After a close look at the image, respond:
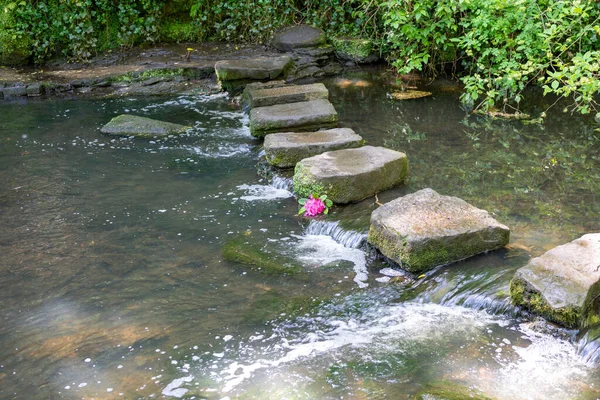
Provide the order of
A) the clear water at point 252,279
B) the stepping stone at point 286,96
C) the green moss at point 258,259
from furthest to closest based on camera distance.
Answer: the stepping stone at point 286,96 < the green moss at point 258,259 < the clear water at point 252,279

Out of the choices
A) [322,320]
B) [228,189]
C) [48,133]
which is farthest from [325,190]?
[48,133]

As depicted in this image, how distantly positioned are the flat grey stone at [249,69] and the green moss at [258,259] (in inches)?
196

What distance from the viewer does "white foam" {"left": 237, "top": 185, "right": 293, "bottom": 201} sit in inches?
252

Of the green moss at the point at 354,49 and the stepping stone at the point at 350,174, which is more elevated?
the green moss at the point at 354,49

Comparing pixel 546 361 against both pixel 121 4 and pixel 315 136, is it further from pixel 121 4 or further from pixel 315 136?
pixel 121 4

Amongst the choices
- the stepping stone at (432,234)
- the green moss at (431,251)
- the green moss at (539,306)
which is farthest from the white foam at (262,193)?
the green moss at (539,306)

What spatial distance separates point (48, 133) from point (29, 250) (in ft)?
11.1

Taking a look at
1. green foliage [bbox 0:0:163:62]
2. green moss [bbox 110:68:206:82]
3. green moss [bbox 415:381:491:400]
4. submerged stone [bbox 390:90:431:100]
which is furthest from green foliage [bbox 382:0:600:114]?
green foliage [bbox 0:0:163:62]

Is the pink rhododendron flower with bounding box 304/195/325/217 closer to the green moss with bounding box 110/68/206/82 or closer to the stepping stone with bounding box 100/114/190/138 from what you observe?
the stepping stone with bounding box 100/114/190/138

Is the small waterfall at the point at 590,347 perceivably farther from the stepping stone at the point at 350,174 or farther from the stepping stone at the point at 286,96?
the stepping stone at the point at 286,96

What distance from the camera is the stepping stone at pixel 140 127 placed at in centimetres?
820

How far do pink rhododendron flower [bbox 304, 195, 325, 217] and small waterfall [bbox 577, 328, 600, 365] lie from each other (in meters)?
2.58

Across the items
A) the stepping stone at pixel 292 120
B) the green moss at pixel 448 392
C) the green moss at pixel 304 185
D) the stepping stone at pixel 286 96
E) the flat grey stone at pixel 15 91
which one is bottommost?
A: the green moss at pixel 448 392

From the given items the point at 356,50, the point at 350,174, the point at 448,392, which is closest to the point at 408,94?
the point at 356,50
